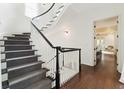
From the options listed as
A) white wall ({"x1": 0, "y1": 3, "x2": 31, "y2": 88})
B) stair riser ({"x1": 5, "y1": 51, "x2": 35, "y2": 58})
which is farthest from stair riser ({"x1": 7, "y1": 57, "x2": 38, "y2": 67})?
white wall ({"x1": 0, "y1": 3, "x2": 31, "y2": 88})

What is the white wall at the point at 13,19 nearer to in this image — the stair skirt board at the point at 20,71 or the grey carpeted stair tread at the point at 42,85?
the stair skirt board at the point at 20,71

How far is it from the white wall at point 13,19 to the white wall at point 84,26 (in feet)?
5.29

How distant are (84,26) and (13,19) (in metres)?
2.86

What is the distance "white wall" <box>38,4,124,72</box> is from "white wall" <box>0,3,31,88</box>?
161cm

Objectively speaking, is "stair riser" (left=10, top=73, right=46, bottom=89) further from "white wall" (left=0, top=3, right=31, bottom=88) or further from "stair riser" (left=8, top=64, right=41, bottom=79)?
"white wall" (left=0, top=3, right=31, bottom=88)

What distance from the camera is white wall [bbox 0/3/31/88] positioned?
3.83 meters

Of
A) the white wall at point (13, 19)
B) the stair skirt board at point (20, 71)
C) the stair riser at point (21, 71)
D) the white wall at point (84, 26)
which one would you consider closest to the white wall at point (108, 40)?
the white wall at point (84, 26)

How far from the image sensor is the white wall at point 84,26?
11.8 feet

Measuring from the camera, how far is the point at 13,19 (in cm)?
417

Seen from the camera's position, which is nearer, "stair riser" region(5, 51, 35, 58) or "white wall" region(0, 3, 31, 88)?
"stair riser" region(5, 51, 35, 58)

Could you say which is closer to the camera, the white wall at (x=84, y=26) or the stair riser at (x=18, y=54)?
the stair riser at (x=18, y=54)

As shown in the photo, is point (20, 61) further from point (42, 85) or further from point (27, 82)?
point (42, 85)
